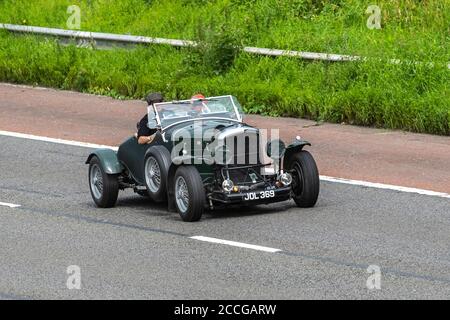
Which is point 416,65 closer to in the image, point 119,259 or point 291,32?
point 291,32

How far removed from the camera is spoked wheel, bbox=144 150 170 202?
14.5m

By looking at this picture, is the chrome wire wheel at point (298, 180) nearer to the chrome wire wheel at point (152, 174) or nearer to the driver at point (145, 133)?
the chrome wire wheel at point (152, 174)

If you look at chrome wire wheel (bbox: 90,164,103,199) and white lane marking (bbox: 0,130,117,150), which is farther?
white lane marking (bbox: 0,130,117,150)

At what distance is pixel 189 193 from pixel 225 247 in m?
1.07

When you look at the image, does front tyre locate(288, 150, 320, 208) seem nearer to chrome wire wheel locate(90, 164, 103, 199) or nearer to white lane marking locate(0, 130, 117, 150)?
chrome wire wheel locate(90, 164, 103, 199)

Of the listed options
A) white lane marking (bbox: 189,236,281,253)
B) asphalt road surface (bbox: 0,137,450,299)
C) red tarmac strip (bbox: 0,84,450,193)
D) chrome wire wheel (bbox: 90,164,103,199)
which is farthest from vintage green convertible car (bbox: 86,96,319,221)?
red tarmac strip (bbox: 0,84,450,193)

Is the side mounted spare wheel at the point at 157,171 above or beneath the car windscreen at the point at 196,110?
beneath

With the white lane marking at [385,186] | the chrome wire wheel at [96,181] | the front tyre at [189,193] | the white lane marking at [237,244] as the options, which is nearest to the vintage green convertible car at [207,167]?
the front tyre at [189,193]

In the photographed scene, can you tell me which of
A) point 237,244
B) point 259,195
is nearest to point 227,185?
point 259,195

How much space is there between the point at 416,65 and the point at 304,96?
72.8 inches

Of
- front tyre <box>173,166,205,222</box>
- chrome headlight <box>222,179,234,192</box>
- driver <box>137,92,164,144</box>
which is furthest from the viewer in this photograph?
driver <box>137,92,164,144</box>

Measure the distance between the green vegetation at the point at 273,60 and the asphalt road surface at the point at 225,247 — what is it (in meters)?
3.97

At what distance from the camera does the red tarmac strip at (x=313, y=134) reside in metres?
17.1

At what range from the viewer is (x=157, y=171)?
48.2 feet
